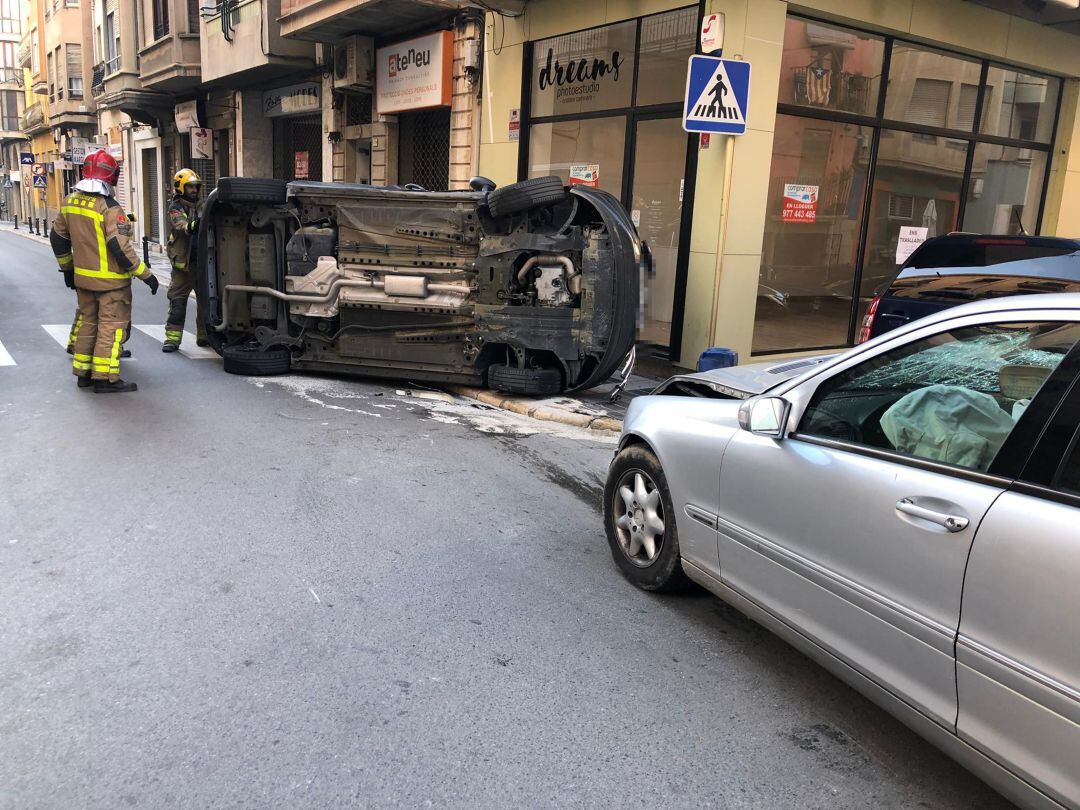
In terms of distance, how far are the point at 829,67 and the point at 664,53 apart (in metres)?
2.05

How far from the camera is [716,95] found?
25.2ft

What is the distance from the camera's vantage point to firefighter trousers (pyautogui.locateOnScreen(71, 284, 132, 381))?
317 inches

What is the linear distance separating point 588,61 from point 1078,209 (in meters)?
8.74

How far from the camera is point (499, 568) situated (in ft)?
14.4

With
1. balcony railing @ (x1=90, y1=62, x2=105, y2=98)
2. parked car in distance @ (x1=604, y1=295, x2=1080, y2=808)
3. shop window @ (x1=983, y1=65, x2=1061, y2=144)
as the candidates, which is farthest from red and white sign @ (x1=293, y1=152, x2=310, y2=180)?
parked car in distance @ (x1=604, y1=295, x2=1080, y2=808)

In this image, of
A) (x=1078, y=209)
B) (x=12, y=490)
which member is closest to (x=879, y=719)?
(x=12, y=490)

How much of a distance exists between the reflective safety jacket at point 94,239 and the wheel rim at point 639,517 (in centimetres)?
607

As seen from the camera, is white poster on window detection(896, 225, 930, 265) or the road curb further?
white poster on window detection(896, 225, 930, 265)

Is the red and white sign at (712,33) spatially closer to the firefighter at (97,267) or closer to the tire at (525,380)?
the tire at (525,380)

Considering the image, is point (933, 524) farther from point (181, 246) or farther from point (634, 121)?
point (181, 246)

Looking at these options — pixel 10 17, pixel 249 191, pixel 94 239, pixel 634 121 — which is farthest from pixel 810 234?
pixel 10 17

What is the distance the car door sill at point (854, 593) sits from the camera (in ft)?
7.88

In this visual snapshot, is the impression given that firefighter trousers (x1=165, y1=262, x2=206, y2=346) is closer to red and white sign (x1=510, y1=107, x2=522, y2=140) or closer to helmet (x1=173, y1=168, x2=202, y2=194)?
helmet (x1=173, y1=168, x2=202, y2=194)

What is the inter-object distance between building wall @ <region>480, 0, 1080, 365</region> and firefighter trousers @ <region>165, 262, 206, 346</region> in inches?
190
